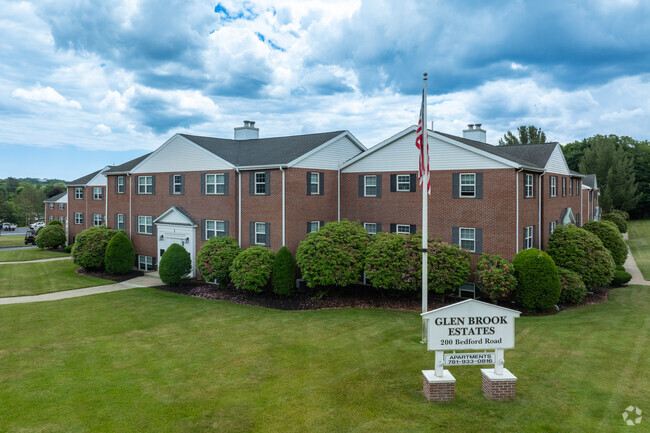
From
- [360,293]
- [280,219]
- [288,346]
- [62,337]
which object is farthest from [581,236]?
[62,337]

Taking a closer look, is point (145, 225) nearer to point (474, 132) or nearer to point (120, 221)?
point (120, 221)

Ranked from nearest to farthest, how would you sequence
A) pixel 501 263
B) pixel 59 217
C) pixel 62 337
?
1. pixel 62 337
2. pixel 501 263
3. pixel 59 217

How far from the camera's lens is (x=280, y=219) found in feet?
80.9

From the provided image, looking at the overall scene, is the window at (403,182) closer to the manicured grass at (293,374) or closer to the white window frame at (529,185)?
the white window frame at (529,185)

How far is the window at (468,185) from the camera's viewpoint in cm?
2277

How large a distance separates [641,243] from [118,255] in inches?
2072

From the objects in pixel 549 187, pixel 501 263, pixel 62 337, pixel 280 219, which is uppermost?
pixel 549 187

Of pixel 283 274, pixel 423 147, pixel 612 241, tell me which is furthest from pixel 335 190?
pixel 612 241

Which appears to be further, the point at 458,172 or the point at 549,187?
the point at 549,187

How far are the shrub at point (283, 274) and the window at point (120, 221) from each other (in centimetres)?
1738

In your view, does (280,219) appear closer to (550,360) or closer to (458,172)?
(458,172)

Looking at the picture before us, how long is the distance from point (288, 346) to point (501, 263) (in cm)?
1132

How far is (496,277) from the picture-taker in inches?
787

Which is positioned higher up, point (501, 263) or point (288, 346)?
point (501, 263)
